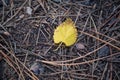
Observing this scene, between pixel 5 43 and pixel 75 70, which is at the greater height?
pixel 5 43

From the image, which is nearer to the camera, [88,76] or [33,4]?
[88,76]

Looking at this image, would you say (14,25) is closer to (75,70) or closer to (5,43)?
(5,43)

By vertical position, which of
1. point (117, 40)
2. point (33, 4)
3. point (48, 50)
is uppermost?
point (33, 4)

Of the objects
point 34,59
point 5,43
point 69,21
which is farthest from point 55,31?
point 5,43
